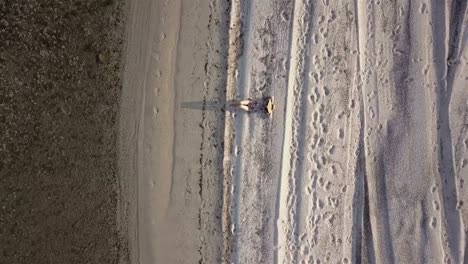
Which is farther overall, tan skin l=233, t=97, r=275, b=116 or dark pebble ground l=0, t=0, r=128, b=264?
tan skin l=233, t=97, r=275, b=116

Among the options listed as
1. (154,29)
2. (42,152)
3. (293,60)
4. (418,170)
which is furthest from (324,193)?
(42,152)

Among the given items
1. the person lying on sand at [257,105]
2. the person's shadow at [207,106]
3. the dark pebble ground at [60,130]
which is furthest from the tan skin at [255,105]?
the dark pebble ground at [60,130]

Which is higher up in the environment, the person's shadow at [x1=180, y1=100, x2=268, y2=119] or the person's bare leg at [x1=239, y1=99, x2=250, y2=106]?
the person's bare leg at [x1=239, y1=99, x2=250, y2=106]

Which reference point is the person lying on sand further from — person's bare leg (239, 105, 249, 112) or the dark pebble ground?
the dark pebble ground

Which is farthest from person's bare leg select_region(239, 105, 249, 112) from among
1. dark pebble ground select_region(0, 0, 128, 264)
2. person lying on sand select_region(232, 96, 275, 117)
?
dark pebble ground select_region(0, 0, 128, 264)

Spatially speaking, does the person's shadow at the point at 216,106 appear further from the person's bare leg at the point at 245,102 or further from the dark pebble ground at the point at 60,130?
the dark pebble ground at the point at 60,130

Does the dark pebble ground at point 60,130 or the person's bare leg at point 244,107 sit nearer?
the dark pebble ground at point 60,130

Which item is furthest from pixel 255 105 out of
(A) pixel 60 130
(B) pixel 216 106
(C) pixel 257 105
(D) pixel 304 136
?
(A) pixel 60 130
